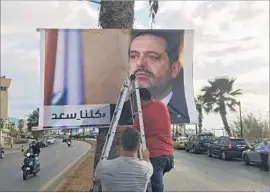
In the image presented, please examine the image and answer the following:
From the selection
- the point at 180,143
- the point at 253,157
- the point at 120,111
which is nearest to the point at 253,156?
the point at 253,157

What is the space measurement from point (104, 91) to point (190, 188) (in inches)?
313

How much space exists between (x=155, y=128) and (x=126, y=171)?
1.33 metres

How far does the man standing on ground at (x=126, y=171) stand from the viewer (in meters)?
3.73

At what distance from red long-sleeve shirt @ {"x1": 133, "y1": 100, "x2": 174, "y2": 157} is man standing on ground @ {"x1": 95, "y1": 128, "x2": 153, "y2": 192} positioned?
1.17 m

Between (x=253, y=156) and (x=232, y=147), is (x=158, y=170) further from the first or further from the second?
(x=232, y=147)

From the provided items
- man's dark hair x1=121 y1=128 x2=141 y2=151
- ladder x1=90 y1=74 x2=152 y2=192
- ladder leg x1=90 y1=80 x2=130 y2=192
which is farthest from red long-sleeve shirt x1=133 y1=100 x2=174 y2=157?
man's dark hair x1=121 y1=128 x2=141 y2=151

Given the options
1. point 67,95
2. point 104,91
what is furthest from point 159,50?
point 67,95

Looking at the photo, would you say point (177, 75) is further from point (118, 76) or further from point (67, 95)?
point (67, 95)

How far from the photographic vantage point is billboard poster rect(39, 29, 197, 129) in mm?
5406

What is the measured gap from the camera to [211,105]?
46.9m

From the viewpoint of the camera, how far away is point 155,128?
5004 millimetres

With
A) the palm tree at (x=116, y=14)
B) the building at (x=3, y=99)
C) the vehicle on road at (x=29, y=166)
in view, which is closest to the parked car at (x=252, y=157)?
the vehicle on road at (x=29, y=166)

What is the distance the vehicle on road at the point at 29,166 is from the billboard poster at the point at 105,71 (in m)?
10.8

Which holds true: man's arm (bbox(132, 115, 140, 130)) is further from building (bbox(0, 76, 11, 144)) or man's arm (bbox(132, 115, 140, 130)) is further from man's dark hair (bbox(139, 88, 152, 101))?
building (bbox(0, 76, 11, 144))
